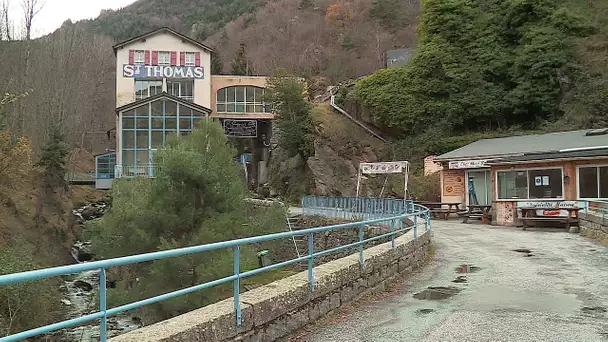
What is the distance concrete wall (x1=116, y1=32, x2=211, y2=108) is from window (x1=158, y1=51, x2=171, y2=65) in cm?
37

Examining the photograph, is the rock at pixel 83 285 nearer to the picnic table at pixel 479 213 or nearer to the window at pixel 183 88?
the picnic table at pixel 479 213

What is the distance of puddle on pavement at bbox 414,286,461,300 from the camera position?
847cm

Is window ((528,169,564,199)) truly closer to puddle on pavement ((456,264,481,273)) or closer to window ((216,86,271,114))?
puddle on pavement ((456,264,481,273))

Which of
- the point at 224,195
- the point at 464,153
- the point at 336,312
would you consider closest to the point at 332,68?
the point at 464,153

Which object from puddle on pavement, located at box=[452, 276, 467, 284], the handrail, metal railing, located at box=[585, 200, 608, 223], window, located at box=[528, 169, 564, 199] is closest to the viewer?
puddle on pavement, located at box=[452, 276, 467, 284]

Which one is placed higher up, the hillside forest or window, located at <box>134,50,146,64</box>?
window, located at <box>134,50,146,64</box>

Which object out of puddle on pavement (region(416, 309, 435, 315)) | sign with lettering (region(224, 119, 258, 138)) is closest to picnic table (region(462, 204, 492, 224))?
puddle on pavement (region(416, 309, 435, 315))

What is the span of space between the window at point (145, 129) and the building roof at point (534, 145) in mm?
20956

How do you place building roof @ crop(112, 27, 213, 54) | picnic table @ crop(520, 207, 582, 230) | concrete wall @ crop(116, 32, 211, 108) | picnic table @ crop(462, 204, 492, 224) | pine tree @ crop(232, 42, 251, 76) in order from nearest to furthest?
1. picnic table @ crop(520, 207, 582, 230)
2. picnic table @ crop(462, 204, 492, 224)
3. building roof @ crop(112, 27, 213, 54)
4. concrete wall @ crop(116, 32, 211, 108)
5. pine tree @ crop(232, 42, 251, 76)

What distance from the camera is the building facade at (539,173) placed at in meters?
21.1

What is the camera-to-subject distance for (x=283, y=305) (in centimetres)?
599

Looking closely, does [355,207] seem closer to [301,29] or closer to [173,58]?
[173,58]

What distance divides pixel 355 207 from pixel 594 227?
1272cm

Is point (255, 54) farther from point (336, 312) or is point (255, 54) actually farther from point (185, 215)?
point (336, 312)
